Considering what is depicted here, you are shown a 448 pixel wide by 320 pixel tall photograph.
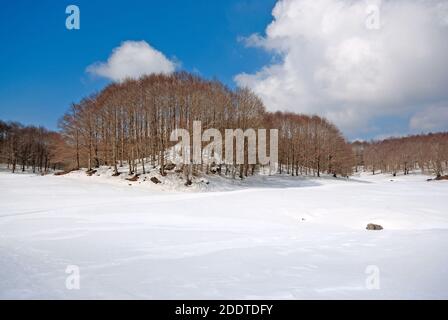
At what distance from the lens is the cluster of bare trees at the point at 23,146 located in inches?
2901

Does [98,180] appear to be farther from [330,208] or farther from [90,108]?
[330,208]

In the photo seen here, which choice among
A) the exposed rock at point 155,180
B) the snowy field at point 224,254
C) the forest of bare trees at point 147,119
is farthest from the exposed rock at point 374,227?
the exposed rock at point 155,180

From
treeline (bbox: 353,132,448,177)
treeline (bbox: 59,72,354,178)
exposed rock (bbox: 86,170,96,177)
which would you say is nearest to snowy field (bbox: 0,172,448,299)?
exposed rock (bbox: 86,170,96,177)

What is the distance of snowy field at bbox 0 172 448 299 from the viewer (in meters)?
5.06

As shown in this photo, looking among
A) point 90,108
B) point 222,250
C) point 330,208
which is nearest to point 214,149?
point 90,108

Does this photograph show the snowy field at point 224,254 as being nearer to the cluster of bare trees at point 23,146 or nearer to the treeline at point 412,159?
the cluster of bare trees at point 23,146

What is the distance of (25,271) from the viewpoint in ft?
19.5

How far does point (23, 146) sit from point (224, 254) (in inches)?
3553

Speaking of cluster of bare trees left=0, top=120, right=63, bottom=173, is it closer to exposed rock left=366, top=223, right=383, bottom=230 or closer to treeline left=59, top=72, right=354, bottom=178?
treeline left=59, top=72, right=354, bottom=178

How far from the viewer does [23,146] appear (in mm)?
78938

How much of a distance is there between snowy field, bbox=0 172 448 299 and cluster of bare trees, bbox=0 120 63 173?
6775 centimetres

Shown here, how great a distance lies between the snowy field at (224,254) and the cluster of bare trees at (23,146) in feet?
222

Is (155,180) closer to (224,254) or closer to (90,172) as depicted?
(90,172)
